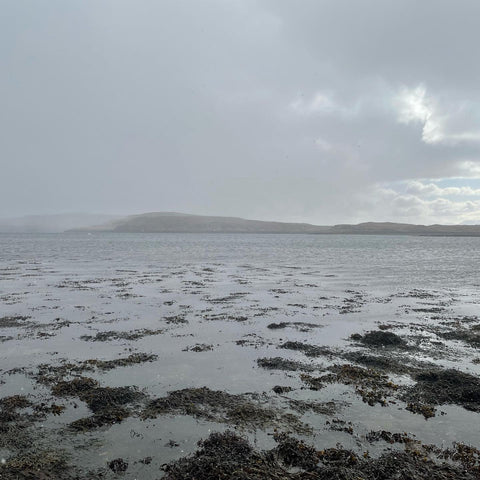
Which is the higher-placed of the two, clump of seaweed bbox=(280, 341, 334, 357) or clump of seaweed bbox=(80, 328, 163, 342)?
clump of seaweed bbox=(280, 341, 334, 357)

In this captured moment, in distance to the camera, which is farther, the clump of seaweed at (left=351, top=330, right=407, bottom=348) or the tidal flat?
the clump of seaweed at (left=351, top=330, right=407, bottom=348)

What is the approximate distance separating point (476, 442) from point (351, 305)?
1706cm

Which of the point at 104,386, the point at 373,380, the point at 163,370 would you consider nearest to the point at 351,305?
the point at 373,380

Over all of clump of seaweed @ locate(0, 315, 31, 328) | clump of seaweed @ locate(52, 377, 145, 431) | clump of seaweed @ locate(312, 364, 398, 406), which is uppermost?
clump of seaweed @ locate(312, 364, 398, 406)

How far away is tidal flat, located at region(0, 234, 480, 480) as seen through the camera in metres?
7.90

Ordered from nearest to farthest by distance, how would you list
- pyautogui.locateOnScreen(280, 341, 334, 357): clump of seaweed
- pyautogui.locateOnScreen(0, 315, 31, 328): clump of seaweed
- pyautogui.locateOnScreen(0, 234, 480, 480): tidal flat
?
pyautogui.locateOnScreen(0, 234, 480, 480): tidal flat → pyautogui.locateOnScreen(280, 341, 334, 357): clump of seaweed → pyautogui.locateOnScreen(0, 315, 31, 328): clump of seaweed

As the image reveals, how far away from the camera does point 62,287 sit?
33031 mm

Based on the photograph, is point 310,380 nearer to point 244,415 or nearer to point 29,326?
point 244,415

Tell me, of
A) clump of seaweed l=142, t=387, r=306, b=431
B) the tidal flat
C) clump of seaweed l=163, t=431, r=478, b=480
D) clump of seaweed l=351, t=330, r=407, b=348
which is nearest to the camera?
clump of seaweed l=163, t=431, r=478, b=480

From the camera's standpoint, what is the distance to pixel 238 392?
37.5ft

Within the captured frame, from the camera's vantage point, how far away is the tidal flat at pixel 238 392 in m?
7.90

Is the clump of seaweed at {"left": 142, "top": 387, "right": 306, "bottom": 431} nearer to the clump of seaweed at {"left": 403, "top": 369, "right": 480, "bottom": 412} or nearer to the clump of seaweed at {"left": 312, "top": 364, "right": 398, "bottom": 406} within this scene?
the clump of seaweed at {"left": 312, "top": 364, "right": 398, "bottom": 406}

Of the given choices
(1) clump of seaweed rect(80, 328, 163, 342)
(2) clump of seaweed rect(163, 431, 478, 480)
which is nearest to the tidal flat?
(2) clump of seaweed rect(163, 431, 478, 480)

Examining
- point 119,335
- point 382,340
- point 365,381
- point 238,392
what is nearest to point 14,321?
point 119,335
